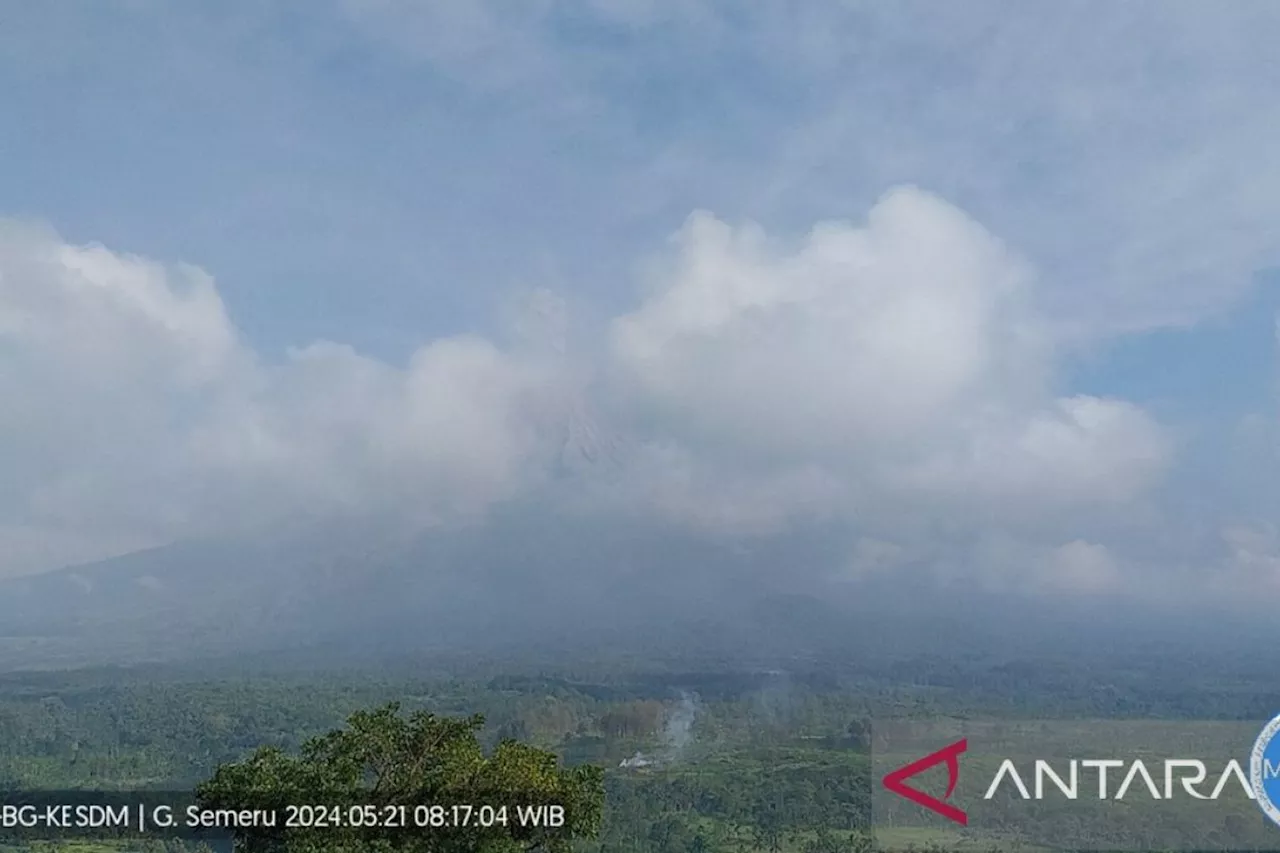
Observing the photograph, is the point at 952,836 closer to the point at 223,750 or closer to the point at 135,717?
the point at 223,750

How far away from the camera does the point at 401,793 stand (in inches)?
434

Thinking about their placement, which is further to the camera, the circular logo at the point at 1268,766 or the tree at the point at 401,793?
the circular logo at the point at 1268,766

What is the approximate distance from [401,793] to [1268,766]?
12.3 meters

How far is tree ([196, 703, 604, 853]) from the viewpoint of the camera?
10.6 meters

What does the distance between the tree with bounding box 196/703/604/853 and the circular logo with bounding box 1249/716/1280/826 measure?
9.79 metres

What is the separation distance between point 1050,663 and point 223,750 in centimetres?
15425

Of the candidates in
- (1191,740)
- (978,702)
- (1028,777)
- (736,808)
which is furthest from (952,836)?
(978,702)

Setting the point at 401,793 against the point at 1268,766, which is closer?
the point at 401,793

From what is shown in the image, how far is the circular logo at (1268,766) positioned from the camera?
44.1 ft

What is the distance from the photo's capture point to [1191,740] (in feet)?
232

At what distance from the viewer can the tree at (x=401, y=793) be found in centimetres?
1060

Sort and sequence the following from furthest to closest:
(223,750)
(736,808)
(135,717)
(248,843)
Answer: (135,717), (223,750), (736,808), (248,843)

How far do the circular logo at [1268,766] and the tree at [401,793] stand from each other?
386 inches

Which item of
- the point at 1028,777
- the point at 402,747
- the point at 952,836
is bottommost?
the point at 952,836
